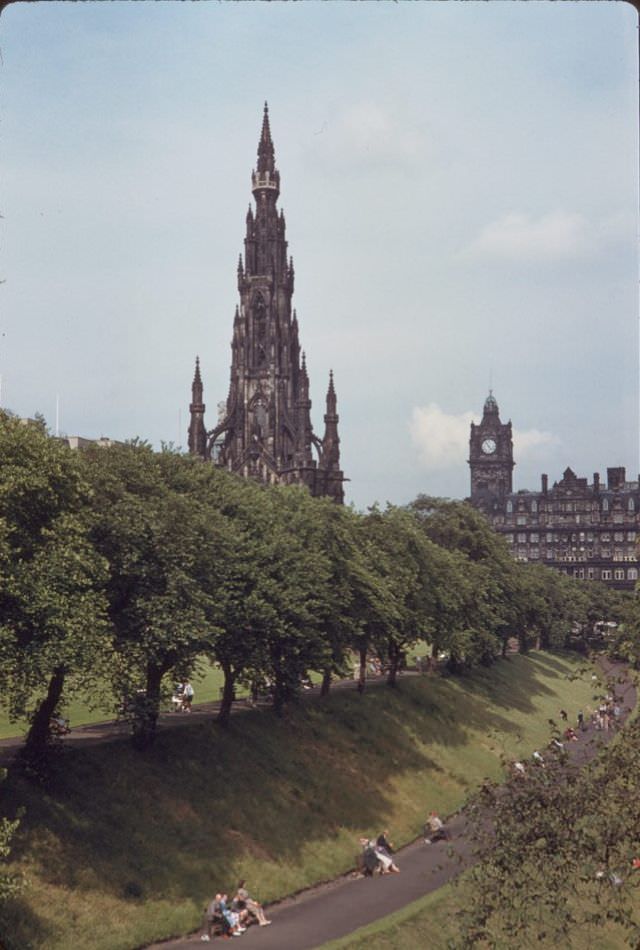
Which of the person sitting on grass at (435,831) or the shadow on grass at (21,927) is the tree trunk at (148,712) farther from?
the person sitting on grass at (435,831)

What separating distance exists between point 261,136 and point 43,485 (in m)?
151

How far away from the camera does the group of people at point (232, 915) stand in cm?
3869

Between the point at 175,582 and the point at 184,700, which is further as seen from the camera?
the point at 184,700

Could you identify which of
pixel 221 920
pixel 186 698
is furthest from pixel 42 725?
pixel 186 698

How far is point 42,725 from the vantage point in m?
43.8

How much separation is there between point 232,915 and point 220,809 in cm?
1004

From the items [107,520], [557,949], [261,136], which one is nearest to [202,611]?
[107,520]

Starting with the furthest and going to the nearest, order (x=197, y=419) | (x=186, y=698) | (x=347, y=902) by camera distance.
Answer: (x=197, y=419), (x=186, y=698), (x=347, y=902)

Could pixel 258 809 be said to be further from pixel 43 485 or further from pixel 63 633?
pixel 43 485

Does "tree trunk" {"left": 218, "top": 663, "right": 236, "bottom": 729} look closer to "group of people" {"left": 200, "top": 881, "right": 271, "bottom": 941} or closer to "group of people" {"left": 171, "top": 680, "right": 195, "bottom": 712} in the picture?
"group of people" {"left": 171, "top": 680, "right": 195, "bottom": 712}

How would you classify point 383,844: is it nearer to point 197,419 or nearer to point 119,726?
point 119,726

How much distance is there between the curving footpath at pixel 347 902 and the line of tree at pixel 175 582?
35.4 feet

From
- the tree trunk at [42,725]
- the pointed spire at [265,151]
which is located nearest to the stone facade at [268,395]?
the pointed spire at [265,151]

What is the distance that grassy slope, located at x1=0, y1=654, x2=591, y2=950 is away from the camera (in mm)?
38219
